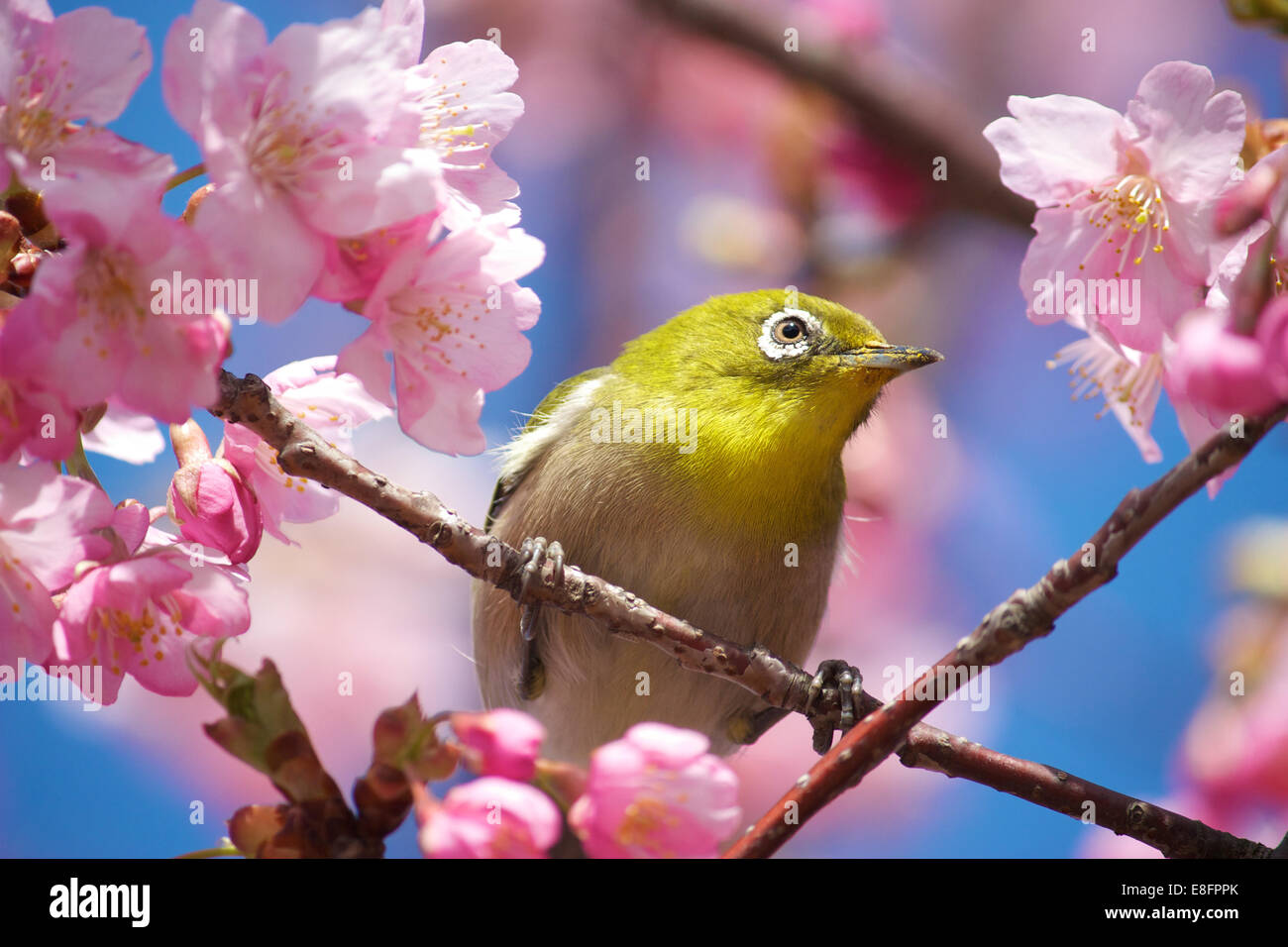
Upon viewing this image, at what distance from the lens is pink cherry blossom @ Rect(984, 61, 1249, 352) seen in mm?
2041

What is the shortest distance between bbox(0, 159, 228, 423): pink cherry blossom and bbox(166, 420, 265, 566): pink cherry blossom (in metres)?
0.31

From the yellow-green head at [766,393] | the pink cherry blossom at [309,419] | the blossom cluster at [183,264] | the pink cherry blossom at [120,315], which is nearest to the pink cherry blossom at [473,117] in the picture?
the blossom cluster at [183,264]

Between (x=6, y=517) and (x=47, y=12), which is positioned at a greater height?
(x=47, y=12)

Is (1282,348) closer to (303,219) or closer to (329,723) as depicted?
(303,219)

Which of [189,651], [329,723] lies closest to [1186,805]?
[189,651]

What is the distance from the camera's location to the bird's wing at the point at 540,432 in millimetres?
3941

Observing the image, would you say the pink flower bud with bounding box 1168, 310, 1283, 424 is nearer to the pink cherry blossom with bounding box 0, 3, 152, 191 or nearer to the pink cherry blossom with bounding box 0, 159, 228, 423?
the pink cherry blossom with bounding box 0, 159, 228, 423

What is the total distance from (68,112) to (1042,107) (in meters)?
1.70

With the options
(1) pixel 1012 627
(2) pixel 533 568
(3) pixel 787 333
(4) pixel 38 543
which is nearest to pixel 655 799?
(1) pixel 1012 627

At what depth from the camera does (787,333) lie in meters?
3.77

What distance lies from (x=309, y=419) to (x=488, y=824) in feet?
3.62

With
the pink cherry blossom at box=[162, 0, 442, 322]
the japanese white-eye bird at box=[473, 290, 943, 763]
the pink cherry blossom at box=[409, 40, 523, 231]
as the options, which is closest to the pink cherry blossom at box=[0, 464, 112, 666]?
the pink cherry blossom at box=[162, 0, 442, 322]

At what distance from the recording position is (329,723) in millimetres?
5406

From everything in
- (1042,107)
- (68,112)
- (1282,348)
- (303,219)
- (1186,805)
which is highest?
(1042,107)
